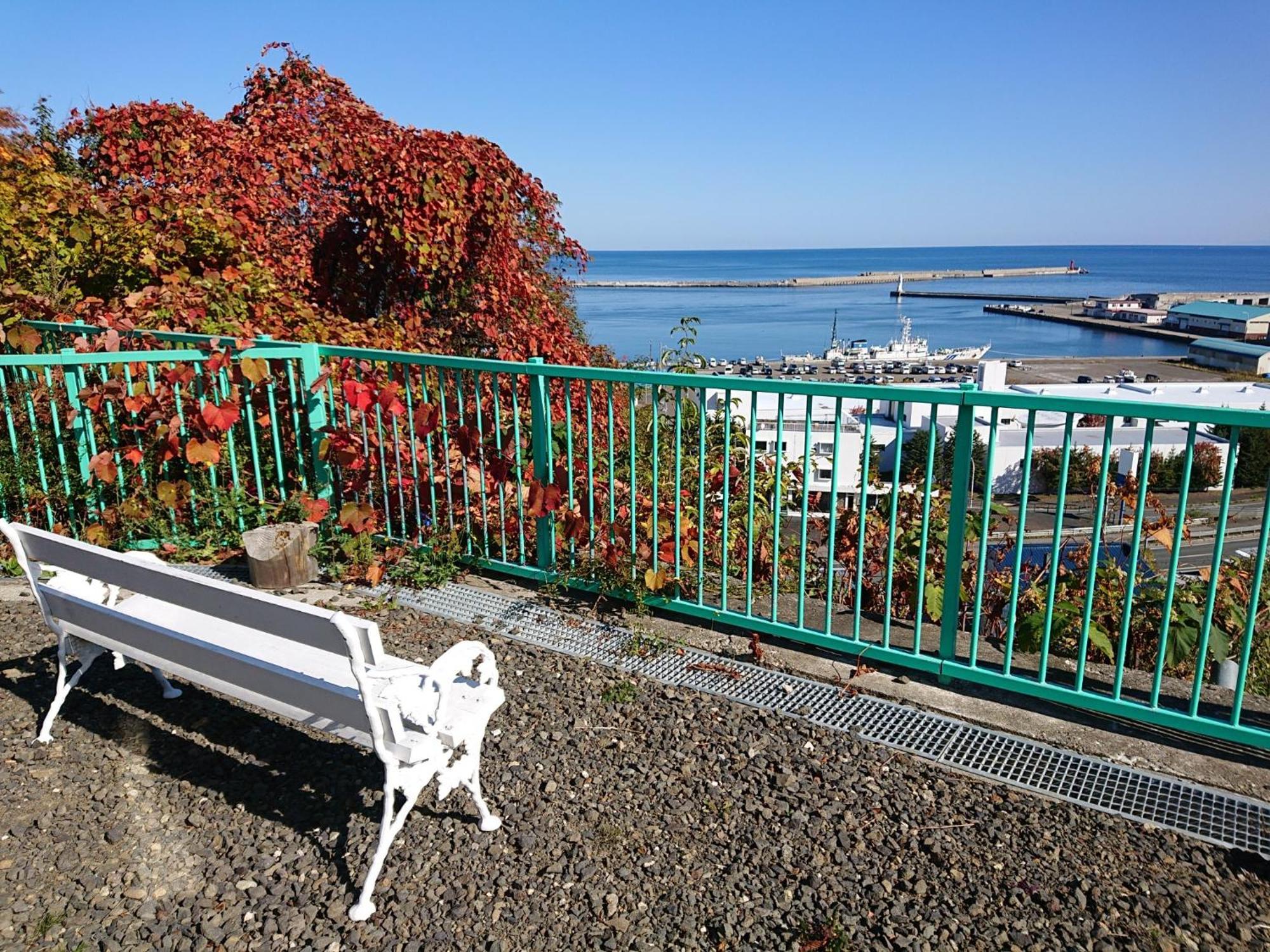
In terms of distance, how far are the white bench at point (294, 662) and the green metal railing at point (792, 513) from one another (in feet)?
5.29

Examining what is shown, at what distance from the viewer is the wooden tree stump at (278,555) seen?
4.68 metres

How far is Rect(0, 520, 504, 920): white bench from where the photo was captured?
2.29m

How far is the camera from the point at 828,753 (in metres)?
3.06

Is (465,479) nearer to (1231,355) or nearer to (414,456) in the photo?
(414,456)

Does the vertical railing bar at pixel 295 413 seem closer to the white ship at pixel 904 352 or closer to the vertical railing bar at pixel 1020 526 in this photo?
the vertical railing bar at pixel 1020 526

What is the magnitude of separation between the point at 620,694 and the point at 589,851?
38.5 inches

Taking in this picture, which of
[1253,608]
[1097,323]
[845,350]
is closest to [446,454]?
[1253,608]

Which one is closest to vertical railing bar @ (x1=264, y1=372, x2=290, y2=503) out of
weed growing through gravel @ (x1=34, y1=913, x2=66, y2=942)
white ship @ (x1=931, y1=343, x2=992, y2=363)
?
weed growing through gravel @ (x1=34, y1=913, x2=66, y2=942)

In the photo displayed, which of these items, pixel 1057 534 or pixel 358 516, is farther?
pixel 358 516

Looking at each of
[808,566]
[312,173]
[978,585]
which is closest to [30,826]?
[978,585]

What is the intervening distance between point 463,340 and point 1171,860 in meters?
7.57

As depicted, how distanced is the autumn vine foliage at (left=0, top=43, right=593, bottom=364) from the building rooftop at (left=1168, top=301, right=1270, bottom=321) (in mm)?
124316

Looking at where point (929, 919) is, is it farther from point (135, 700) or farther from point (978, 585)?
point (135, 700)

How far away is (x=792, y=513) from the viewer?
5.82 m
